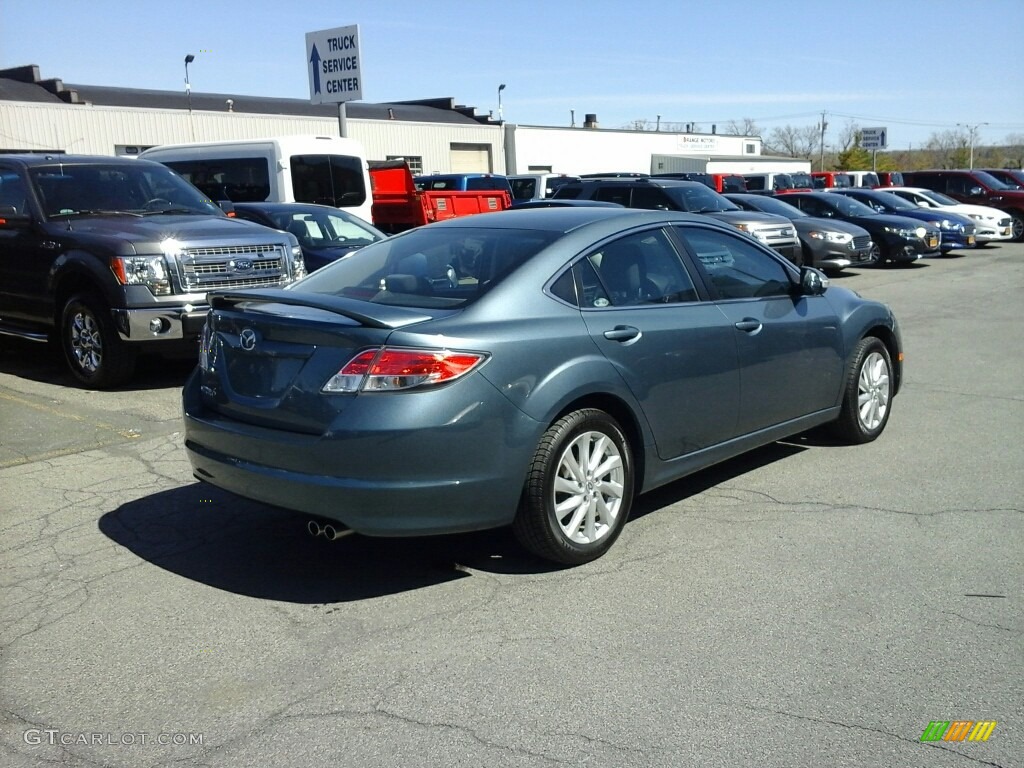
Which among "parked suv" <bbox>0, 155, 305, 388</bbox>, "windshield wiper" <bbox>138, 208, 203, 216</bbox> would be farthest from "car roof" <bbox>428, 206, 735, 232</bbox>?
"windshield wiper" <bbox>138, 208, 203, 216</bbox>

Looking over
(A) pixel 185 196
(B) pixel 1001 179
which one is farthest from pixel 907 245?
(A) pixel 185 196

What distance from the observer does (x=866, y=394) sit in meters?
6.90

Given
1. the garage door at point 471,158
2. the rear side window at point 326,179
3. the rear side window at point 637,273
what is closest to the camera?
the rear side window at point 637,273

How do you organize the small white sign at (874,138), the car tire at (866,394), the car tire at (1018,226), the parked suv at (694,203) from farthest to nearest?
the small white sign at (874,138)
the car tire at (1018,226)
the parked suv at (694,203)
the car tire at (866,394)

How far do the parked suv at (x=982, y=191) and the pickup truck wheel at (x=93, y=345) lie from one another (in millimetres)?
25438

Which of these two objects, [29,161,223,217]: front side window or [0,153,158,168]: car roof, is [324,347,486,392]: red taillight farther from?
[0,153,158,168]: car roof

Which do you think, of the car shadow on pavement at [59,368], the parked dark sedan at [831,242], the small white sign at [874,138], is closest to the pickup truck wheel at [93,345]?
the car shadow on pavement at [59,368]

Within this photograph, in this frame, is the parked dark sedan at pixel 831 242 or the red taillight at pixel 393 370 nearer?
the red taillight at pixel 393 370

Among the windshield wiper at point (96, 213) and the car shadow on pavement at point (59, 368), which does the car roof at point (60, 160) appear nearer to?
the windshield wiper at point (96, 213)

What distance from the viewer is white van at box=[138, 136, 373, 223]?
16.7 m

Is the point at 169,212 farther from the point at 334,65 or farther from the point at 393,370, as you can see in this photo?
the point at 334,65

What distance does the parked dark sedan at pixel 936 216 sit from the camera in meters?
23.6

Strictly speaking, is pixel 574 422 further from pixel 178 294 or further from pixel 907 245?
pixel 907 245

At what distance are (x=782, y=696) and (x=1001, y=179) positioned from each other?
99.3ft
